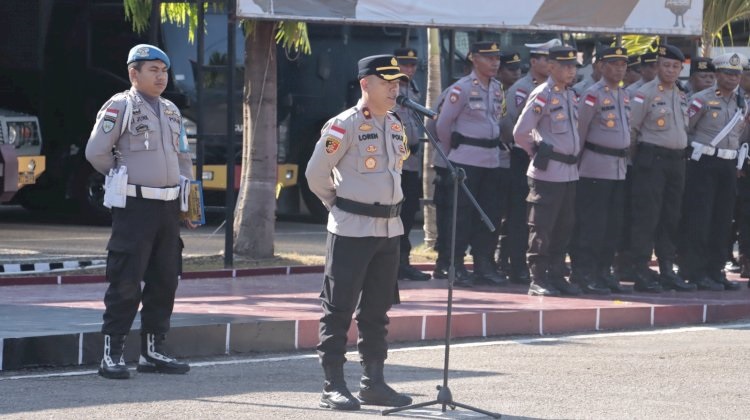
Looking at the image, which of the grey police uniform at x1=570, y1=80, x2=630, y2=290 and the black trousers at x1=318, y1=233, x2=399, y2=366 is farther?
the grey police uniform at x1=570, y1=80, x2=630, y2=290

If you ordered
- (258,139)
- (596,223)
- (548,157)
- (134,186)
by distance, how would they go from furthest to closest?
(258,139) → (596,223) → (548,157) → (134,186)

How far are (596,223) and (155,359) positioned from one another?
16.6ft

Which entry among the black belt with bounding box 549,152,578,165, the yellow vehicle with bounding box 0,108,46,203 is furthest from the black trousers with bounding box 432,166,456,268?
the yellow vehicle with bounding box 0,108,46,203

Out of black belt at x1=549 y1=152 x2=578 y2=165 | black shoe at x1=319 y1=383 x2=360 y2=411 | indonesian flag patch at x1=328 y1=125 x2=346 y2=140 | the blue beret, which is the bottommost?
black shoe at x1=319 y1=383 x2=360 y2=411

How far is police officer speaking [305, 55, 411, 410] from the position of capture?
7.43 m

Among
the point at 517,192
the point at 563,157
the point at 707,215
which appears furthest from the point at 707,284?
the point at 563,157

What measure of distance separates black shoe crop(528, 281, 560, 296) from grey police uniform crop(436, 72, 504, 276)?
738mm

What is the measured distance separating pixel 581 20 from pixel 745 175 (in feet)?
7.19

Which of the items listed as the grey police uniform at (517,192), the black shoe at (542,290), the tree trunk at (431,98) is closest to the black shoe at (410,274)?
the grey police uniform at (517,192)

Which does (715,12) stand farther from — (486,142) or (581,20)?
(486,142)

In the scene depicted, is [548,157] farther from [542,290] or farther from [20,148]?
[20,148]

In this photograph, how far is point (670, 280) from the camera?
1263cm

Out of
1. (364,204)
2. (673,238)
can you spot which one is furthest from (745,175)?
(364,204)

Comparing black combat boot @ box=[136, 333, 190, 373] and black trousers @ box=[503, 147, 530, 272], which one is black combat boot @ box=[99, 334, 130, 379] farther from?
black trousers @ box=[503, 147, 530, 272]
